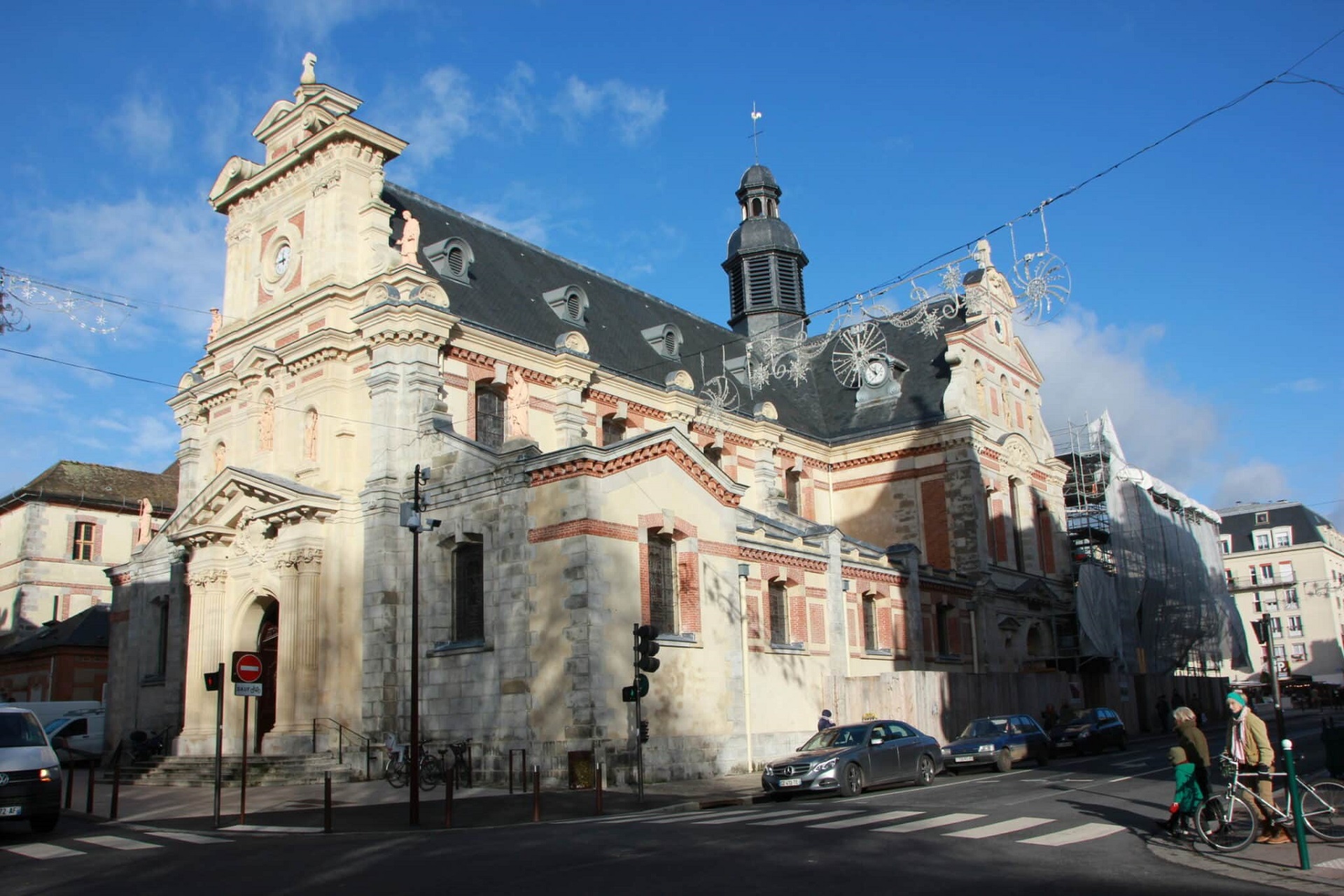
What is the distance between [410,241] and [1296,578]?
7186 centimetres

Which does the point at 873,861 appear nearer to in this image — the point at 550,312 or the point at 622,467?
the point at 622,467

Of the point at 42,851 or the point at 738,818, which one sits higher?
the point at 42,851

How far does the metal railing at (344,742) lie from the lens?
24547mm

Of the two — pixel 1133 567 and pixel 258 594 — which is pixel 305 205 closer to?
pixel 258 594

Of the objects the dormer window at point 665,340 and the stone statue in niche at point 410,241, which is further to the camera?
the dormer window at point 665,340

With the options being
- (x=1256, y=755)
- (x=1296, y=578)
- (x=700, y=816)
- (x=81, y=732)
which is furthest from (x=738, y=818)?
(x=1296, y=578)

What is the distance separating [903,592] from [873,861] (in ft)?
82.2

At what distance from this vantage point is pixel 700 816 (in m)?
16.1

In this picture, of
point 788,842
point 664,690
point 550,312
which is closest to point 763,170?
point 550,312

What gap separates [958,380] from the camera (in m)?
39.8

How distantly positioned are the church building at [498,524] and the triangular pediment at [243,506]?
3.7 inches

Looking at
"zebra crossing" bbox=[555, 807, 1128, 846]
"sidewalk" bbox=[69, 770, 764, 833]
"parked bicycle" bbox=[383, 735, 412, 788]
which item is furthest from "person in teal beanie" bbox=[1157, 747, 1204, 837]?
"parked bicycle" bbox=[383, 735, 412, 788]

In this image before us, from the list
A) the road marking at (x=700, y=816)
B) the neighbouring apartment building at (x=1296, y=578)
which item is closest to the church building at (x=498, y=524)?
the road marking at (x=700, y=816)

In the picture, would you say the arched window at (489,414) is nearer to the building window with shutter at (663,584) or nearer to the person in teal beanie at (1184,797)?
the building window with shutter at (663,584)
